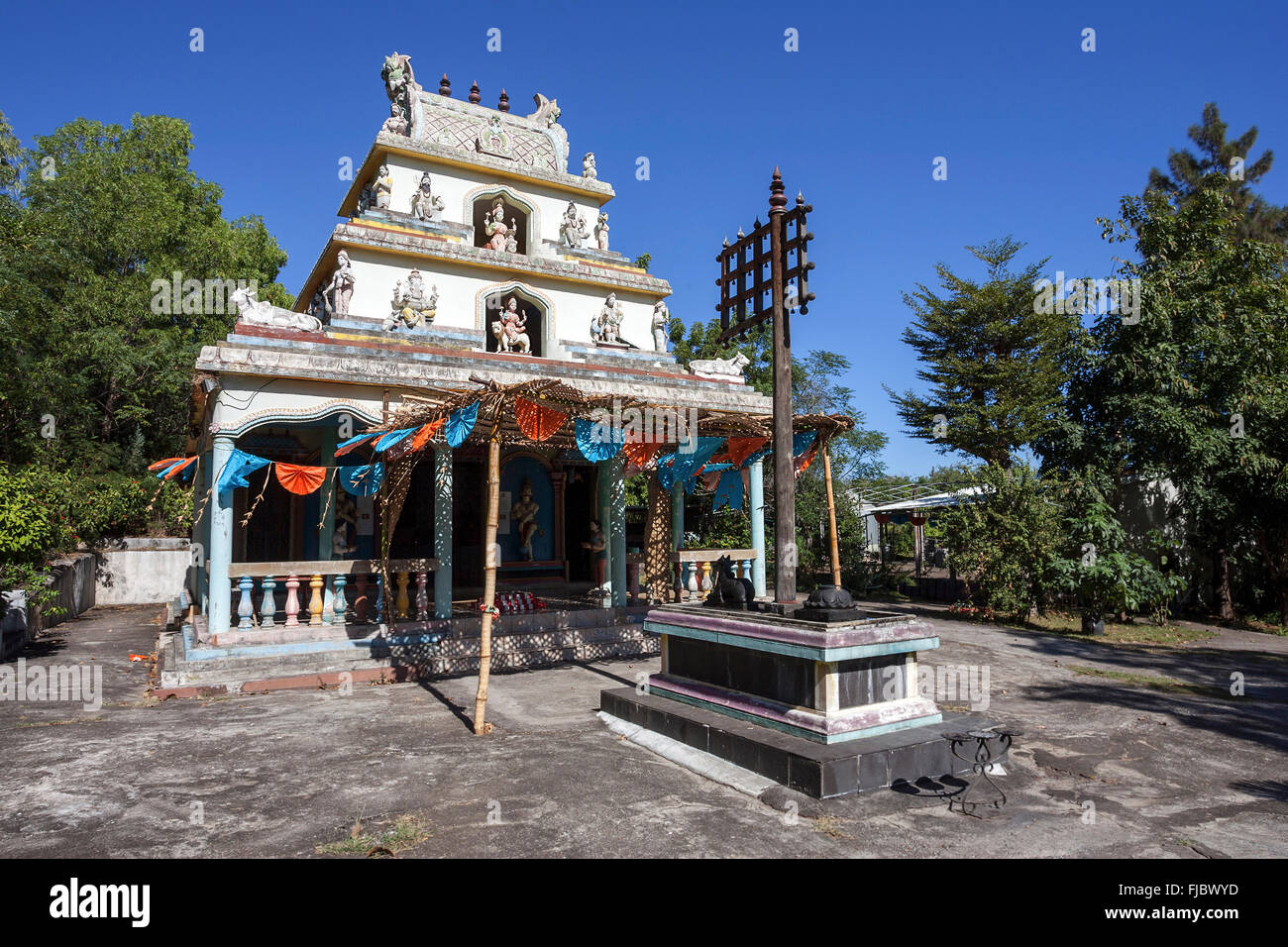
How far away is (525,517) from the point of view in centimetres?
1543

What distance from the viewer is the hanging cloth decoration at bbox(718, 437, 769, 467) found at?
1109cm

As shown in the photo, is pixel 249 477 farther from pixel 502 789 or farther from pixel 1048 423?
pixel 1048 423

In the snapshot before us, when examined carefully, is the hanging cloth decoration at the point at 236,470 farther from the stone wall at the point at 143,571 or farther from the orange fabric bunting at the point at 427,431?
the stone wall at the point at 143,571

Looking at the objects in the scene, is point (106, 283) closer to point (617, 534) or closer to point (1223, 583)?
point (617, 534)

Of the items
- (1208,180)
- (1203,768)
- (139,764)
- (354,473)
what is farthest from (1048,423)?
(139,764)

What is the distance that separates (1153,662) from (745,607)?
820 centimetres

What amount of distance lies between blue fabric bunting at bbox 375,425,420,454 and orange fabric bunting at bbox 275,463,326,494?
1.88 metres

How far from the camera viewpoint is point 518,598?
481 inches

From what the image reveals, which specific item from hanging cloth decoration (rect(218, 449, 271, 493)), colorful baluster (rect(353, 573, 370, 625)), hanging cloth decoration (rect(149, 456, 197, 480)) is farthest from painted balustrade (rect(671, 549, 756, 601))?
hanging cloth decoration (rect(149, 456, 197, 480))

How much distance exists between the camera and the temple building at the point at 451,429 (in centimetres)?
986

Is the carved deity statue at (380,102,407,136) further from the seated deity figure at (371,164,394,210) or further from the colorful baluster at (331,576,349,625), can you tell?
the colorful baluster at (331,576,349,625)

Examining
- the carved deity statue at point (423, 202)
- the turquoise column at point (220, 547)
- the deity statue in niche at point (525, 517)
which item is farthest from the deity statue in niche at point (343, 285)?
the deity statue in niche at point (525, 517)

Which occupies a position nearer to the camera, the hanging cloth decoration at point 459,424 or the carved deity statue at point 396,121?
the hanging cloth decoration at point 459,424

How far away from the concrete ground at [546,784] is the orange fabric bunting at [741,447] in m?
4.30
